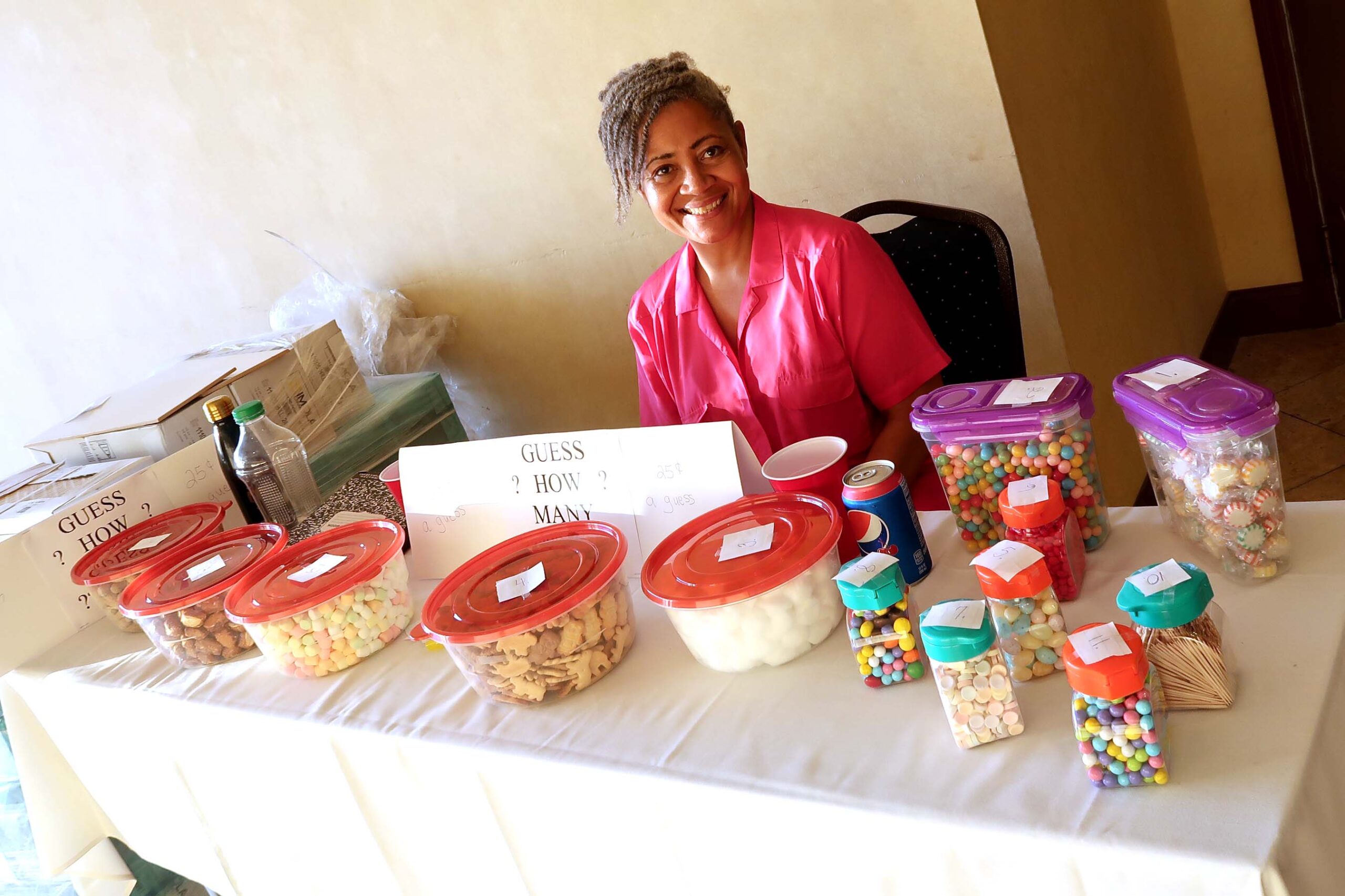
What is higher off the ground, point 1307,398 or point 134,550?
point 134,550

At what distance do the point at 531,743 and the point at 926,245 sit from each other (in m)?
1.23

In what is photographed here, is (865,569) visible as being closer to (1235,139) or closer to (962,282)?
(962,282)

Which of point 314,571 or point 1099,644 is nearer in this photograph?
point 1099,644

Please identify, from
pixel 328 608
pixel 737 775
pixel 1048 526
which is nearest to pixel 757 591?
pixel 737 775

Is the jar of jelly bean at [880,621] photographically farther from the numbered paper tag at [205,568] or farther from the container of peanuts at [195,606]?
the numbered paper tag at [205,568]

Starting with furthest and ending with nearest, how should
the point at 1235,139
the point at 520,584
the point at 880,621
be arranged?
the point at 1235,139
the point at 520,584
the point at 880,621

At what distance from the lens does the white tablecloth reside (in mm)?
750

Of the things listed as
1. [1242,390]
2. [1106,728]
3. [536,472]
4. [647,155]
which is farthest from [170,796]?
[1242,390]

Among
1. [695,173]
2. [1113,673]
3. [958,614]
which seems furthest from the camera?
[695,173]

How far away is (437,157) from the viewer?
2504 millimetres

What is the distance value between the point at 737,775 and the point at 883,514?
1.06 ft

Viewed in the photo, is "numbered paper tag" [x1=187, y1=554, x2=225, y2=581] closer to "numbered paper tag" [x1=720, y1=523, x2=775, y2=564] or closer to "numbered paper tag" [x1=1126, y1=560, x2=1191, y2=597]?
"numbered paper tag" [x1=720, y1=523, x2=775, y2=564]

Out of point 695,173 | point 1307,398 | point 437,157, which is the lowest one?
point 1307,398

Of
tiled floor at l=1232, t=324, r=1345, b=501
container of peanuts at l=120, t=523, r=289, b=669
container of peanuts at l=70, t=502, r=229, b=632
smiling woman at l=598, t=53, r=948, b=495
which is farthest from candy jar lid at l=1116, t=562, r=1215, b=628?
tiled floor at l=1232, t=324, r=1345, b=501
